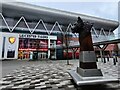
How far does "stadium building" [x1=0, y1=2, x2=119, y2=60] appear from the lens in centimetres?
3247

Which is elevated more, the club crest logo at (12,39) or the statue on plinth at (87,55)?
the club crest logo at (12,39)

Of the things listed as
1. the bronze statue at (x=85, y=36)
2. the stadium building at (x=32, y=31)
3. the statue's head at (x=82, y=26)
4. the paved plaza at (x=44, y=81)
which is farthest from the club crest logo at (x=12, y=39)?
the bronze statue at (x=85, y=36)

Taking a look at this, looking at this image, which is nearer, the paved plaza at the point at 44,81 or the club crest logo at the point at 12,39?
the paved plaza at the point at 44,81

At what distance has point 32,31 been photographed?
41.1 m

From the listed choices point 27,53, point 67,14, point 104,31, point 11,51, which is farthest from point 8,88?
point 104,31

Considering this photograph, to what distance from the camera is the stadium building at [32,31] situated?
32469 millimetres

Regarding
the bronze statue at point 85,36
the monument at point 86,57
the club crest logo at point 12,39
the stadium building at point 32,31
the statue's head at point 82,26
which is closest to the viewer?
the monument at point 86,57

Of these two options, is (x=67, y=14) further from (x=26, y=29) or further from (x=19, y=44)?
(x=19, y=44)

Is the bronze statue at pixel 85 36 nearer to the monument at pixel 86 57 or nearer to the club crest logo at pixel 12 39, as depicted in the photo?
the monument at pixel 86 57

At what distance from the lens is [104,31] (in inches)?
2217

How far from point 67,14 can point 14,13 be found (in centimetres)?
1741

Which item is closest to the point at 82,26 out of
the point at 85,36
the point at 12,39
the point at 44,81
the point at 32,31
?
the point at 85,36

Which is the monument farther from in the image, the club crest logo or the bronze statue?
the club crest logo

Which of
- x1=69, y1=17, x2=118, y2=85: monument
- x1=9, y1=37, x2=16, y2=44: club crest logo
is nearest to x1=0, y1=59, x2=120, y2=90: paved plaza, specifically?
x1=69, y1=17, x2=118, y2=85: monument
